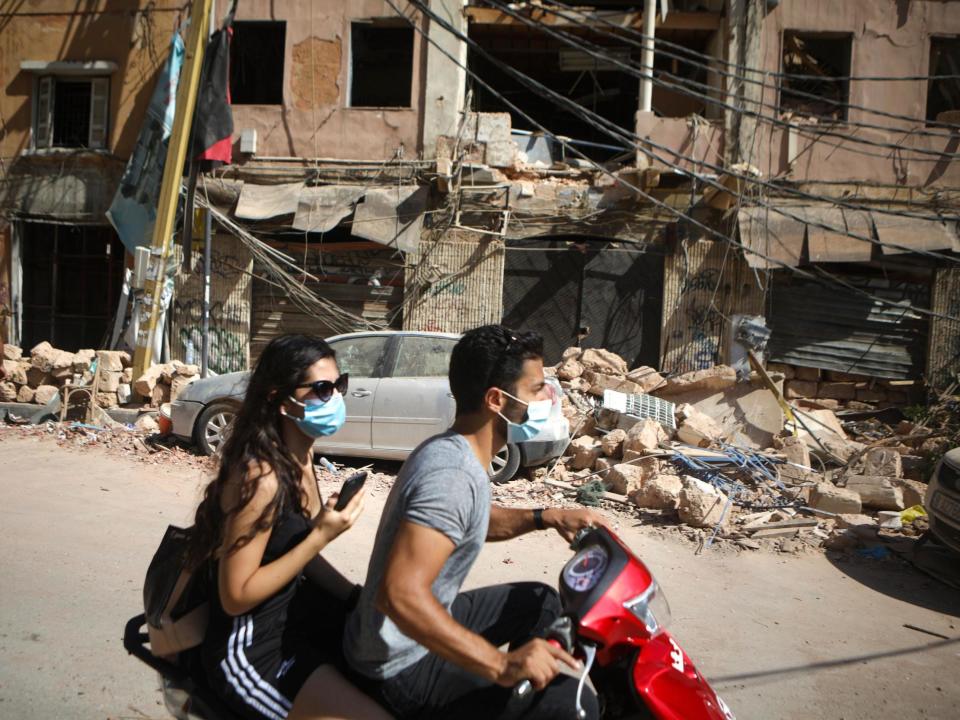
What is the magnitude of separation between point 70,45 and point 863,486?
14695mm

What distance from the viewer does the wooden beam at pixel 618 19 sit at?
12.6m

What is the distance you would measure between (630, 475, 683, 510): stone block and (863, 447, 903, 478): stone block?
280cm

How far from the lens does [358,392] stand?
24.9 ft

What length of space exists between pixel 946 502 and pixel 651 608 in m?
4.45

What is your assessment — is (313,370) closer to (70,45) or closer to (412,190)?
(412,190)

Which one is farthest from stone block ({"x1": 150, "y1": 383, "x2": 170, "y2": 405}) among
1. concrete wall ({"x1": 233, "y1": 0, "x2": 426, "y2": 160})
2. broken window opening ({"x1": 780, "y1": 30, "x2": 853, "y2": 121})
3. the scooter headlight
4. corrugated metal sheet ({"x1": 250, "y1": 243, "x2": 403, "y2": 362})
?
broken window opening ({"x1": 780, "y1": 30, "x2": 853, "y2": 121})

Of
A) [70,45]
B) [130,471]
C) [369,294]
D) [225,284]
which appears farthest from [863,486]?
[70,45]

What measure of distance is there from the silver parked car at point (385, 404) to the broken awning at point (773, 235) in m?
6.34

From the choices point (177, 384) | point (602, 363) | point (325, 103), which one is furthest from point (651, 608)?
point (325, 103)

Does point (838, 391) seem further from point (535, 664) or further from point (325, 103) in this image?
point (535, 664)

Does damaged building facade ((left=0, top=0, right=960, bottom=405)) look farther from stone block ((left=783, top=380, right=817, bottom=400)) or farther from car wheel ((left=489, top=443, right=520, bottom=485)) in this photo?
car wheel ((left=489, top=443, right=520, bottom=485))

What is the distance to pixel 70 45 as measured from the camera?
1375cm

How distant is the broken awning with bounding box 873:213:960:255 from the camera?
11750 mm

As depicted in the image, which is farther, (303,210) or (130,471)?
(303,210)
